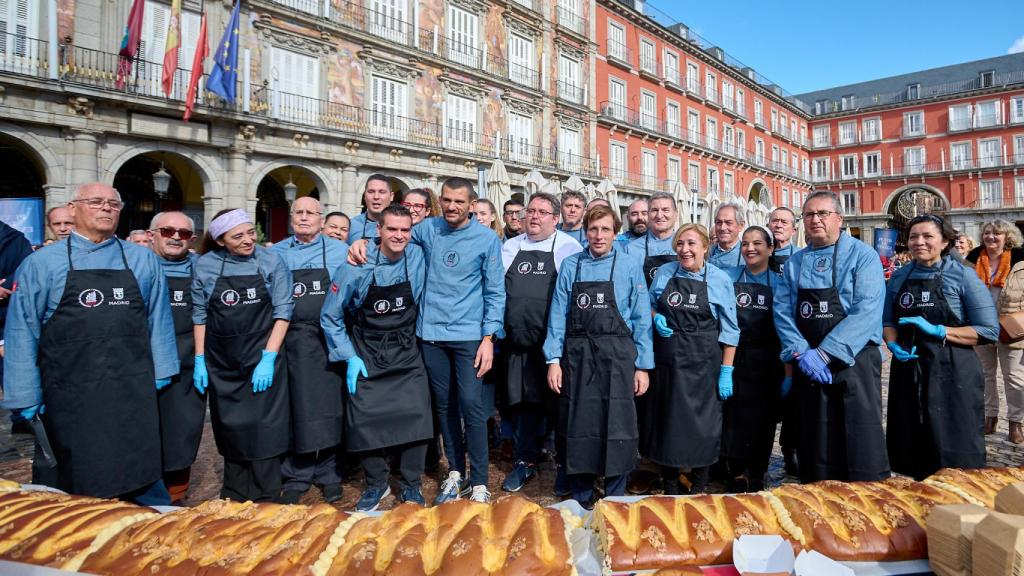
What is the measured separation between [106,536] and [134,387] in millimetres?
1566

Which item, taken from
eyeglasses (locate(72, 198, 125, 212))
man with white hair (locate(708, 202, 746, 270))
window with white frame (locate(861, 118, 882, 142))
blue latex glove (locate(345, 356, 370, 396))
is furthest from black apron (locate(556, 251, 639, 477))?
window with white frame (locate(861, 118, 882, 142))

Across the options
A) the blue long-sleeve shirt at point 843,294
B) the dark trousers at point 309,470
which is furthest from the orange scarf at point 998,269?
the dark trousers at point 309,470

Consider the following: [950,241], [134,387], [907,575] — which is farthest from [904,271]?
[134,387]

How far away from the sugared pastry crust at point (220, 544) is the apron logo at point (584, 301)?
206cm

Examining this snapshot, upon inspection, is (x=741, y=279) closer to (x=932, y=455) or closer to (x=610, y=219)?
(x=610, y=219)

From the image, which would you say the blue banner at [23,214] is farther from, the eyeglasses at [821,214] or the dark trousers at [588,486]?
the eyeglasses at [821,214]

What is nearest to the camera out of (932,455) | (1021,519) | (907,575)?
(1021,519)

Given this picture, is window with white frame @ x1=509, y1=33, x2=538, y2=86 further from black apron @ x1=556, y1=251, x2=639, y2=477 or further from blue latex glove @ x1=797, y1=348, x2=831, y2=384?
blue latex glove @ x1=797, y1=348, x2=831, y2=384

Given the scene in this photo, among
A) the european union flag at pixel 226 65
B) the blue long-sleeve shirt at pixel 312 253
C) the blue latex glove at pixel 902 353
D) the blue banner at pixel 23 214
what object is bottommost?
the blue latex glove at pixel 902 353

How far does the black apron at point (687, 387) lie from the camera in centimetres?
341

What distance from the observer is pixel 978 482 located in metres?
1.94

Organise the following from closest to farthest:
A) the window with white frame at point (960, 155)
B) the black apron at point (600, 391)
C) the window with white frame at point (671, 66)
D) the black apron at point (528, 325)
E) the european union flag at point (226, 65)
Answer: the black apron at point (600, 391), the black apron at point (528, 325), the european union flag at point (226, 65), the window with white frame at point (671, 66), the window with white frame at point (960, 155)

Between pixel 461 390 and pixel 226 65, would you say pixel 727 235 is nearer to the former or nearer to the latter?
pixel 461 390

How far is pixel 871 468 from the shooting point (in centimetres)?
303
